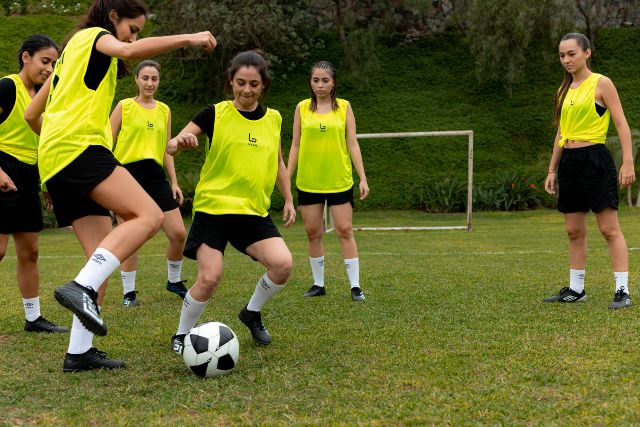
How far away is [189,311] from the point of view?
14.4 feet

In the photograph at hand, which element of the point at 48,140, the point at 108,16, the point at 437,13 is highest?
the point at 437,13

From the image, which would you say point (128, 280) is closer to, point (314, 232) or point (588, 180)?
point (314, 232)

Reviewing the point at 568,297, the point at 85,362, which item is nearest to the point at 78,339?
the point at 85,362

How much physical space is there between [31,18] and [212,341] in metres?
31.7

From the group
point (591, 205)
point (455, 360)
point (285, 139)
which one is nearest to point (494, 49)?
point (285, 139)

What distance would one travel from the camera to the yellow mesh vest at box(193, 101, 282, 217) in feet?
14.6

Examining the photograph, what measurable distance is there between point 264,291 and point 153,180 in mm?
2491

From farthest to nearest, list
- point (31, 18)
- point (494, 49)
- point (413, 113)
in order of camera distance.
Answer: point (31, 18) < point (413, 113) < point (494, 49)

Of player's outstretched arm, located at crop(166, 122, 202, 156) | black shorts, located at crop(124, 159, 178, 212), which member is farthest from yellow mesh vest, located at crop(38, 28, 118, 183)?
black shorts, located at crop(124, 159, 178, 212)

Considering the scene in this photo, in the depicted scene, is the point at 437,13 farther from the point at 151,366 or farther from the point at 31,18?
the point at 151,366

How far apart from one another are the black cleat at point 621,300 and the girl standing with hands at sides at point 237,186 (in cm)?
287

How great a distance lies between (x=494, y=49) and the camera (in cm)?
2403

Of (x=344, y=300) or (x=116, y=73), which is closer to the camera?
(x=116, y=73)

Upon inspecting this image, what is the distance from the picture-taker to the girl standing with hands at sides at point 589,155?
5.71 metres
